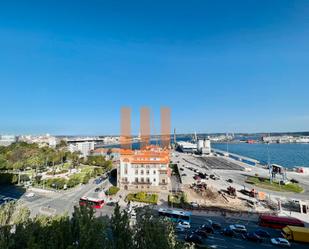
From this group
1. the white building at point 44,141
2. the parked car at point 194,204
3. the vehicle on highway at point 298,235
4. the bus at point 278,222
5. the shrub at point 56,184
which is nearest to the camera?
the vehicle on highway at point 298,235

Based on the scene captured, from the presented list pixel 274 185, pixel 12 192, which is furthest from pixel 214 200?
pixel 12 192

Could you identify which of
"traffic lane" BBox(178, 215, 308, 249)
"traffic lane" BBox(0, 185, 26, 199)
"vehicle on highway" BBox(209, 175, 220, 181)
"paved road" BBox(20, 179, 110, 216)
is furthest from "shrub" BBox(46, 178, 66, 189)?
"vehicle on highway" BBox(209, 175, 220, 181)

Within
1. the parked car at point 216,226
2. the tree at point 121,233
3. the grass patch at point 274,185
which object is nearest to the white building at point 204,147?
the grass patch at point 274,185

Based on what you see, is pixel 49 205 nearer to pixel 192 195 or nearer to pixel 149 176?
pixel 149 176

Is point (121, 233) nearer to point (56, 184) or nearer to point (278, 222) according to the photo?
point (278, 222)

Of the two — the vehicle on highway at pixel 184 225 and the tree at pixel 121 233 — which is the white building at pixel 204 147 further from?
the tree at pixel 121 233

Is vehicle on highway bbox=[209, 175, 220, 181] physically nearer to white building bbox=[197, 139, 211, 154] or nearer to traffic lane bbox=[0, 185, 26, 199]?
traffic lane bbox=[0, 185, 26, 199]

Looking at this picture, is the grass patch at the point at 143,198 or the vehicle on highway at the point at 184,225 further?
the grass patch at the point at 143,198

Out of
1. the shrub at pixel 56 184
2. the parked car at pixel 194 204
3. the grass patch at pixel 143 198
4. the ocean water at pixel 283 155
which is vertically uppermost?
the shrub at pixel 56 184
